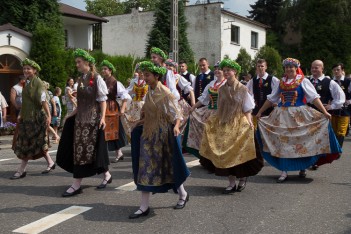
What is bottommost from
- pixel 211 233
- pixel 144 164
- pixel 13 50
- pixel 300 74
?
pixel 211 233

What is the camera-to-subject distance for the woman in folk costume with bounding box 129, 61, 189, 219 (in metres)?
5.27

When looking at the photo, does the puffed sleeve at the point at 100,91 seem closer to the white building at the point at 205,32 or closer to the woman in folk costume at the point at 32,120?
the woman in folk costume at the point at 32,120

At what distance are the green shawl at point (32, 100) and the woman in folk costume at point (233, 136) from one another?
282cm

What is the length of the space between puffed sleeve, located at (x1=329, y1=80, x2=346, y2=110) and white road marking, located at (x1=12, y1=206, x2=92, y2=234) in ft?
15.1

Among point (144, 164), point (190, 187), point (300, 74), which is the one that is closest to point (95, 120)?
point (144, 164)

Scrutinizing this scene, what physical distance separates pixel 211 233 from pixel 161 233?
492mm

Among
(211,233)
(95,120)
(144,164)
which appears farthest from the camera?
(95,120)

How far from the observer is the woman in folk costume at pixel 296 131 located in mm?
7176

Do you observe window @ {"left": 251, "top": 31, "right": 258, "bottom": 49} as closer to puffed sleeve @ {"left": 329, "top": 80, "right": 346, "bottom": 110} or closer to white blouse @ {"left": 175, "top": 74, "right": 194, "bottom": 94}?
white blouse @ {"left": 175, "top": 74, "right": 194, "bottom": 94}

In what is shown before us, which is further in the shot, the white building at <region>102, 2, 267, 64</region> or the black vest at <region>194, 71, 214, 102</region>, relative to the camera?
the white building at <region>102, 2, 267, 64</region>

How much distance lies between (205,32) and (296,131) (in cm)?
2843

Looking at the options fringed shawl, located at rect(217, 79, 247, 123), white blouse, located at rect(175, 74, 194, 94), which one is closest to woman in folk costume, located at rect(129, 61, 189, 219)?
fringed shawl, located at rect(217, 79, 247, 123)

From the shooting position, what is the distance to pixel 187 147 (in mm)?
8273

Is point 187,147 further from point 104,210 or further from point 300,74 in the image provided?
point 104,210
